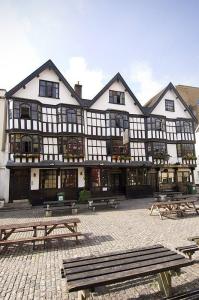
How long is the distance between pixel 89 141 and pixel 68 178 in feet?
14.5

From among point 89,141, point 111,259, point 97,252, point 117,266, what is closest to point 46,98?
point 89,141

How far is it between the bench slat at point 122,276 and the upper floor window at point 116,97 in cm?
2187

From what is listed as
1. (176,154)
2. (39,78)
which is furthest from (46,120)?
(176,154)

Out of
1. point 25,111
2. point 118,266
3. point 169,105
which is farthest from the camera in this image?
point 169,105

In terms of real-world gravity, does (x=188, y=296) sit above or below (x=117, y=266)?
below

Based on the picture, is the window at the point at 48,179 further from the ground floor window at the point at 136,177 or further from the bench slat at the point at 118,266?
the bench slat at the point at 118,266

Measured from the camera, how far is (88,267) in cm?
405

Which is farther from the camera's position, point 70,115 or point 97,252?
point 70,115

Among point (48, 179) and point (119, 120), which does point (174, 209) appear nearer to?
point (48, 179)

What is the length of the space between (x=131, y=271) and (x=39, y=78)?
2093cm

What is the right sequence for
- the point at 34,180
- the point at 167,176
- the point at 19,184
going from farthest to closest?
1. the point at 167,176
2. the point at 34,180
3. the point at 19,184

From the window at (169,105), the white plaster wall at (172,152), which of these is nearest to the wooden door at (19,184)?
the white plaster wall at (172,152)

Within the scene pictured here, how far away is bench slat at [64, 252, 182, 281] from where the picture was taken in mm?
3809

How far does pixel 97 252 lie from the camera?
6.78m
